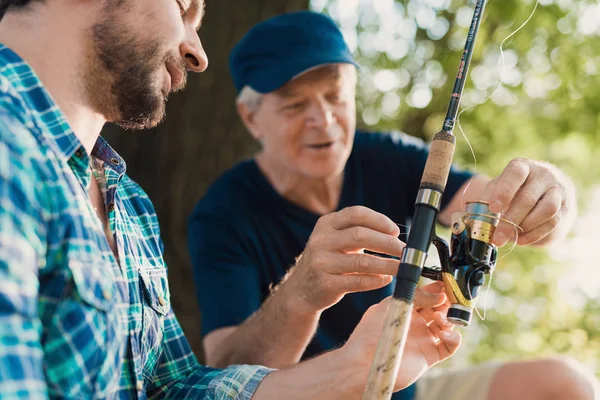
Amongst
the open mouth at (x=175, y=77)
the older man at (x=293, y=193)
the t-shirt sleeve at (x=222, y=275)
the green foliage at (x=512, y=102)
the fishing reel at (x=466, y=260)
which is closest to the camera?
the fishing reel at (x=466, y=260)

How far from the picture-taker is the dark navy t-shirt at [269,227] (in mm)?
2514

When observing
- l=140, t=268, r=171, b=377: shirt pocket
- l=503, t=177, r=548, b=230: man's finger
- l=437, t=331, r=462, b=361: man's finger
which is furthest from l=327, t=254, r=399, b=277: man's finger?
l=140, t=268, r=171, b=377: shirt pocket

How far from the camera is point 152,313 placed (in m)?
1.72

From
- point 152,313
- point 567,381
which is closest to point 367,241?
point 152,313

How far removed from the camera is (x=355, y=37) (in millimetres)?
6156

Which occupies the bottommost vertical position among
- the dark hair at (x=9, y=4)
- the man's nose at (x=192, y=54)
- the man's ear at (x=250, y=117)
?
the dark hair at (x=9, y=4)

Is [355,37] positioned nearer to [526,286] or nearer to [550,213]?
[526,286]

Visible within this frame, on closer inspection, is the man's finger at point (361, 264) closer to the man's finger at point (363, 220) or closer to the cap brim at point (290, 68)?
the man's finger at point (363, 220)

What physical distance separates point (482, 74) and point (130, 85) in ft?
12.7

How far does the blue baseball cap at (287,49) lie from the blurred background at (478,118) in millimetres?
619

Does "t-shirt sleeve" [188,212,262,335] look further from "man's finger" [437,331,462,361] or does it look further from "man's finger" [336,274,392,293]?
"man's finger" [437,331,462,361]

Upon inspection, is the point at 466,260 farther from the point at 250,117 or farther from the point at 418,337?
the point at 250,117

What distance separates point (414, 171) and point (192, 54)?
4.34ft

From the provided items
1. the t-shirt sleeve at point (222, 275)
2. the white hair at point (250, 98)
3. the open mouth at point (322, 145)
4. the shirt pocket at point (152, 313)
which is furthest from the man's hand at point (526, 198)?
the white hair at point (250, 98)
